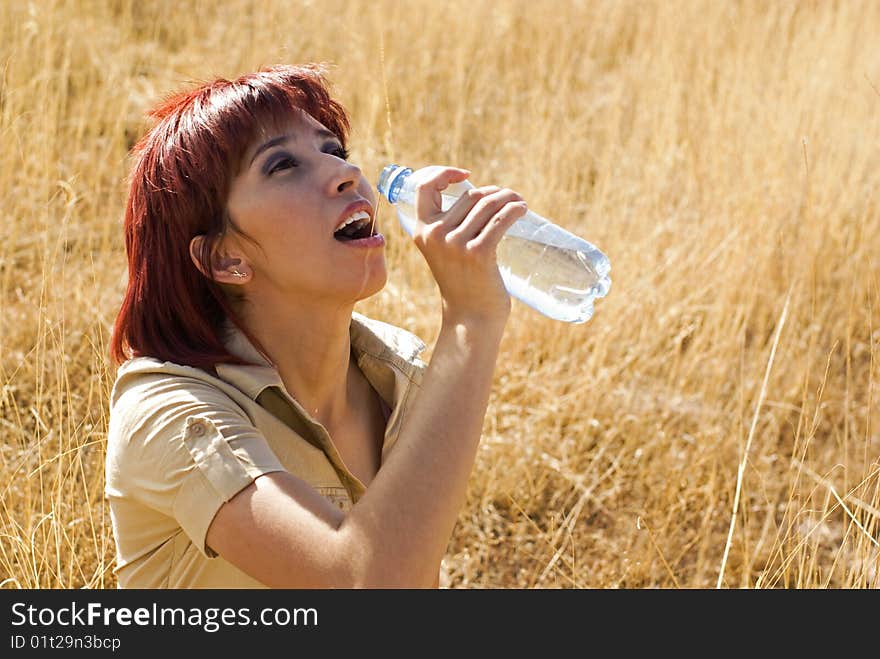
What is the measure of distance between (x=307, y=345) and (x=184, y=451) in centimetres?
43

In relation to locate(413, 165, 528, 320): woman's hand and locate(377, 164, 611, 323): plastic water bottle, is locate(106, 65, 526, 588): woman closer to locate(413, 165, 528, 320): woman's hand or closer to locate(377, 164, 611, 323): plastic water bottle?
locate(413, 165, 528, 320): woman's hand

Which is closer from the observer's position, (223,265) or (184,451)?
(184,451)

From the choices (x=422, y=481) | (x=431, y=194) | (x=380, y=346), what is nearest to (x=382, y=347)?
(x=380, y=346)

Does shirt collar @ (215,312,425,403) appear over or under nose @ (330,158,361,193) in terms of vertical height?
under

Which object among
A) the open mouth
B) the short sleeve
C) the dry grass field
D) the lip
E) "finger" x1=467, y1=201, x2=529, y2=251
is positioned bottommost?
the dry grass field

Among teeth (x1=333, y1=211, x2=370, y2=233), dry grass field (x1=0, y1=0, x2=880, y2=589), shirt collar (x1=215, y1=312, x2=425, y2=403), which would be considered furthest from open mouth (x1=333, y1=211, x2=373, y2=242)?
dry grass field (x1=0, y1=0, x2=880, y2=589)

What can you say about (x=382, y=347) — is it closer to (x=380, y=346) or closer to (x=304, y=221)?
(x=380, y=346)

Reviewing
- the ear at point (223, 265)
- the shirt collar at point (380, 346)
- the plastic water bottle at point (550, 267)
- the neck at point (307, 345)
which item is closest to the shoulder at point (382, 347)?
the shirt collar at point (380, 346)

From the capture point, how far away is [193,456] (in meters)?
1.59

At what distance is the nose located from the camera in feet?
6.00

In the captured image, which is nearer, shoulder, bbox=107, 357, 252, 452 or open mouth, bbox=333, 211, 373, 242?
shoulder, bbox=107, 357, 252, 452

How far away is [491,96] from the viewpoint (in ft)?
17.0
